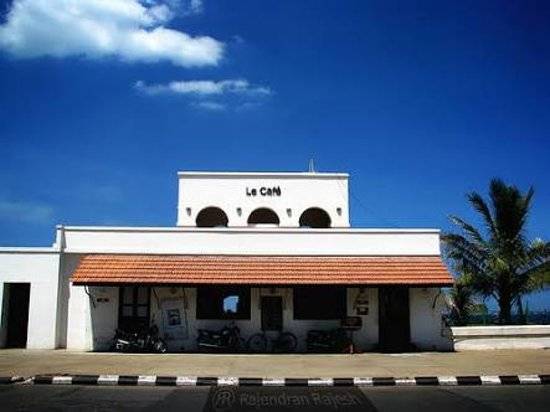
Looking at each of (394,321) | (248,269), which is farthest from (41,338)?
(394,321)

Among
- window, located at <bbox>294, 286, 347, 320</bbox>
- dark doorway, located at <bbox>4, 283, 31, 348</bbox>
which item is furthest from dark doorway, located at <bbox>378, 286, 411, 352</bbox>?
dark doorway, located at <bbox>4, 283, 31, 348</bbox>

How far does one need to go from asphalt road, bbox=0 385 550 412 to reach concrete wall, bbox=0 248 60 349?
34.3ft

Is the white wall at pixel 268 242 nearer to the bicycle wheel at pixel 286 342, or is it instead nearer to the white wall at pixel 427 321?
the white wall at pixel 427 321

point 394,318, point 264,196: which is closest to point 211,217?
point 264,196

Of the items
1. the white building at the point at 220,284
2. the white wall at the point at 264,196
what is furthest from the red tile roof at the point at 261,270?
the white wall at the point at 264,196

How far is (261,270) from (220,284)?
1616 millimetres

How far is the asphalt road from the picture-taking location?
35.5 feet

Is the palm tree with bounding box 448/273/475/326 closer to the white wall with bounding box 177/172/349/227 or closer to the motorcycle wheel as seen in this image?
the white wall with bounding box 177/172/349/227

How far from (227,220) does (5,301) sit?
37.0 ft

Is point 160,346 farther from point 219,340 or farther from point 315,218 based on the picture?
point 315,218

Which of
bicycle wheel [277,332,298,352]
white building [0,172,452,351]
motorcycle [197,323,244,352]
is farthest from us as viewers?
bicycle wheel [277,332,298,352]

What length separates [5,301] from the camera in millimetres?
23938

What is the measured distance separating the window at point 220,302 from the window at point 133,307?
1.92 meters

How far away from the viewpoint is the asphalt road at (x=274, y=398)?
426 inches
